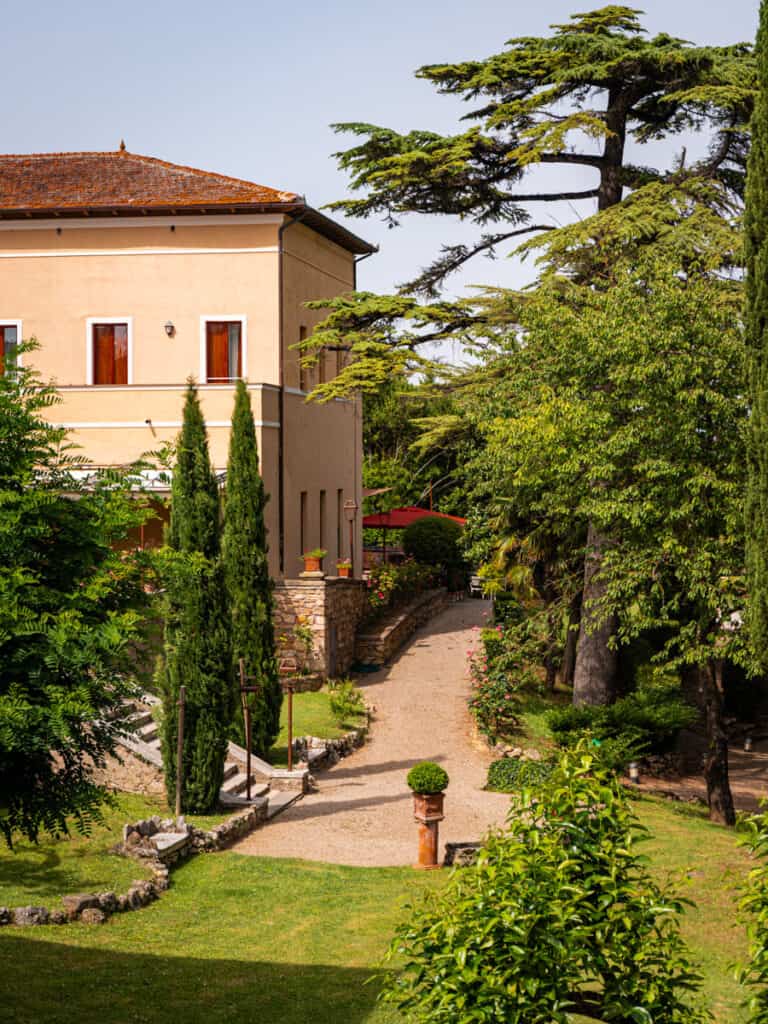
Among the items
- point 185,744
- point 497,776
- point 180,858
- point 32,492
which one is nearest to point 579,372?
point 497,776

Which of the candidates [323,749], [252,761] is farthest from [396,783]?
[252,761]

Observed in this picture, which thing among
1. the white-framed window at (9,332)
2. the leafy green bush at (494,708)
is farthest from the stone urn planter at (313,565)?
the white-framed window at (9,332)

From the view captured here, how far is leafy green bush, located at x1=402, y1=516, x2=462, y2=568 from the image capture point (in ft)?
146

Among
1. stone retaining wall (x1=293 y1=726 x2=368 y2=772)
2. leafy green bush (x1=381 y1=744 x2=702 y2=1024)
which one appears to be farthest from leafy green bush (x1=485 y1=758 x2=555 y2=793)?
leafy green bush (x1=381 y1=744 x2=702 y2=1024)

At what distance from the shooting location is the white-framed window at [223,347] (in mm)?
29812

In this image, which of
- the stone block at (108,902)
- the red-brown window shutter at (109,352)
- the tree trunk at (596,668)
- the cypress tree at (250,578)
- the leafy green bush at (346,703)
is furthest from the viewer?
the red-brown window shutter at (109,352)

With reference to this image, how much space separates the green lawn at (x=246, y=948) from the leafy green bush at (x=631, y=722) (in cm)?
574

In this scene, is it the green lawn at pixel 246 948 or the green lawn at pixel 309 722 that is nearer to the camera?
the green lawn at pixel 246 948

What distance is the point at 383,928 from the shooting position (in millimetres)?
12938

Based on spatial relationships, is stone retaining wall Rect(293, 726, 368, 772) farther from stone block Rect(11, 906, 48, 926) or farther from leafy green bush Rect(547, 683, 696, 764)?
stone block Rect(11, 906, 48, 926)

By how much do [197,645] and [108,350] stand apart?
1453 cm

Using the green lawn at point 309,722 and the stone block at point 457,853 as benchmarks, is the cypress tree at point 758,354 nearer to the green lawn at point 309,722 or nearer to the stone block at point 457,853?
the stone block at point 457,853

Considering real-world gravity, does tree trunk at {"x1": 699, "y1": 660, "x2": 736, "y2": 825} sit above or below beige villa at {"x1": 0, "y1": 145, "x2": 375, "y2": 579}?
below

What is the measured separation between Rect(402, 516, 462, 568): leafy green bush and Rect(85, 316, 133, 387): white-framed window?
16.8 metres
